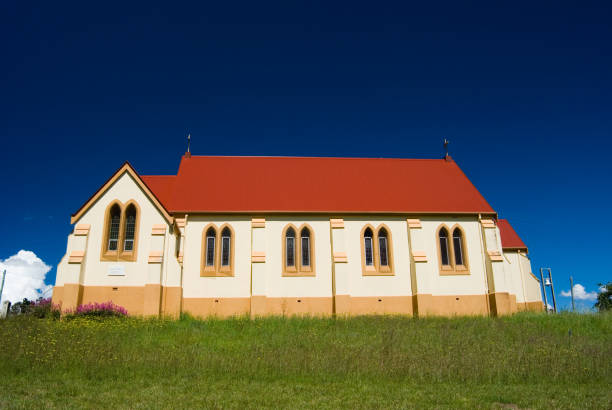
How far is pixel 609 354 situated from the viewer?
45.5 feet

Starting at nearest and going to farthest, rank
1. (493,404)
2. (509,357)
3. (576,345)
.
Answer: (493,404)
(509,357)
(576,345)

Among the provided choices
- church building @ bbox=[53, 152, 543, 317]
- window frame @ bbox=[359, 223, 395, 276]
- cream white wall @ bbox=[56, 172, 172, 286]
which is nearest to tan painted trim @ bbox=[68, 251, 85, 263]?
church building @ bbox=[53, 152, 543, 317]

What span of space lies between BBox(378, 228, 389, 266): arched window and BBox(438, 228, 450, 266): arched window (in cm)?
337

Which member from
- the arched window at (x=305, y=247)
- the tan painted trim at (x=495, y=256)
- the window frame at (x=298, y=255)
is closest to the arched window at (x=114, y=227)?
the window frame at (x=298, y=255)

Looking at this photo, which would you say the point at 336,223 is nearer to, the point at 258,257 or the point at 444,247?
the point at 258,257

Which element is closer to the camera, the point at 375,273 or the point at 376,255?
the point at 375,273

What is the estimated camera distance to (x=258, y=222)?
2531cm

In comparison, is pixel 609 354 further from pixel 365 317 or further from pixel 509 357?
pixel 365 317

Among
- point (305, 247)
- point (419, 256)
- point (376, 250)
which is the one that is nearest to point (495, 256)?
point (419, 256)

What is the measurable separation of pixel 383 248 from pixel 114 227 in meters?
15.2

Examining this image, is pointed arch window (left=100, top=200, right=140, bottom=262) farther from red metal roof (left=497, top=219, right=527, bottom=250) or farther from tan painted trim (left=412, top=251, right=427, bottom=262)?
red metal roof (left=497, top=219, right=527, bottom=250)

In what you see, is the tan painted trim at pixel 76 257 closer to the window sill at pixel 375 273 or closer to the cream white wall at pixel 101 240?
the cream white wall at pixel 101 240

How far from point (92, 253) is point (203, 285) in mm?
5939

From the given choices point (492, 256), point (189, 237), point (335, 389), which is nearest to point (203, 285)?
point (189, 237)
